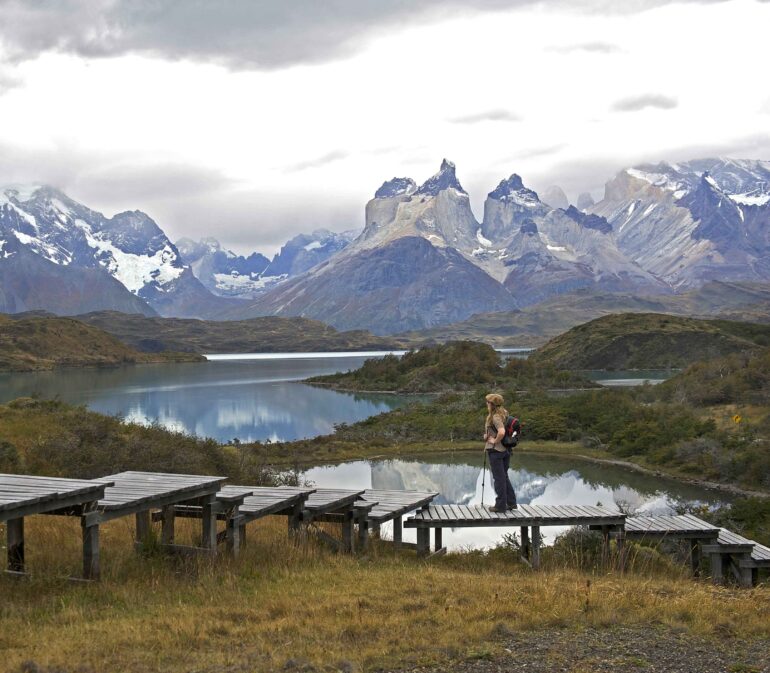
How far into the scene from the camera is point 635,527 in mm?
13398

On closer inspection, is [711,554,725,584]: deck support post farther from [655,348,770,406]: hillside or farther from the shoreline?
[655,348,770,406]: hillside

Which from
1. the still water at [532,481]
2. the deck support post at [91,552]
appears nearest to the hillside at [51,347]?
the still water at [532,481]

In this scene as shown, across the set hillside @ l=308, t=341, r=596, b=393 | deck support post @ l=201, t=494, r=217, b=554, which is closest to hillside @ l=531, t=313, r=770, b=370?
hillside @ l=308, t=341, r=596, b=393

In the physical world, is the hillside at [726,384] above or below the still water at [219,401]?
above

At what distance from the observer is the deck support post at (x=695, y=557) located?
13970mm

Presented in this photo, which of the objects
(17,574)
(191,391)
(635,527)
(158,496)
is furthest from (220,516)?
(191,391)

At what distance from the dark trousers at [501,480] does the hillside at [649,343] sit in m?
129

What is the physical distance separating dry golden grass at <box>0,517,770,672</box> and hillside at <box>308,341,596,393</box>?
3403 inches

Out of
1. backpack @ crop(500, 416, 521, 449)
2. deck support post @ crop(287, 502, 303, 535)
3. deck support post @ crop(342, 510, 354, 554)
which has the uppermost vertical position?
backpack @ crop(500, 416, 521, 449)

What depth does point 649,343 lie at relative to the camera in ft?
505

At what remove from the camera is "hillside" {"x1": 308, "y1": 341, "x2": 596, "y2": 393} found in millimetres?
103812

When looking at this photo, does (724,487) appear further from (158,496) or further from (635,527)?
(158,496)

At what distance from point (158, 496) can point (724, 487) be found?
3835cm

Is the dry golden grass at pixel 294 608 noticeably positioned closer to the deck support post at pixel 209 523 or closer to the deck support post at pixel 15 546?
the deck support post at pixel 15 546
